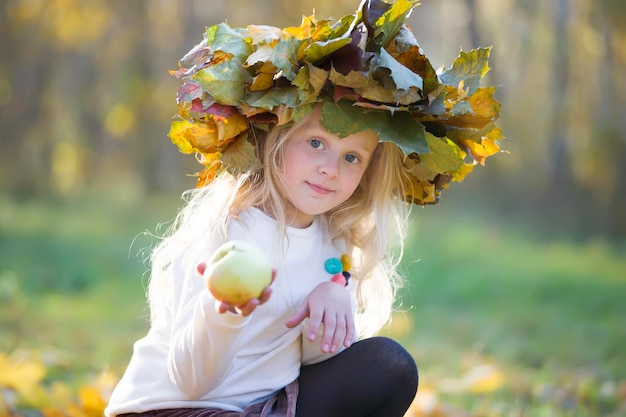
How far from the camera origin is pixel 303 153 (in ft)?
7.61

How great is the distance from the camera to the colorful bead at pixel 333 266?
8.02ft

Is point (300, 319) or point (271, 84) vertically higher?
point (271, 84)

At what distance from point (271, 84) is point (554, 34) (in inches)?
264

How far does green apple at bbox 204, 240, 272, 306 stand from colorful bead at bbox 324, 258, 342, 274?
0.64 m

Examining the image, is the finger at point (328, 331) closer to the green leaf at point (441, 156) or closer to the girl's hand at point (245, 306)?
the girl's hand at point (245, 306)

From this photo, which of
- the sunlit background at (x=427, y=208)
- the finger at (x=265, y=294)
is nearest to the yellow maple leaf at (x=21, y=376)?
the sunlit background at (x=427, y=208)

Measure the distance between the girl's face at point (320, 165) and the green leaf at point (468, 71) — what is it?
10.1 inches

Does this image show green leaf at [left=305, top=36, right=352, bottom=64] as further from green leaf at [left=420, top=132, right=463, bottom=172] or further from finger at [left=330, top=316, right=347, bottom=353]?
finger at [left=330, top=316, right=347, bottom=353]

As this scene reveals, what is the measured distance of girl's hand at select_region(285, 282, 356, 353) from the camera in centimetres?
217

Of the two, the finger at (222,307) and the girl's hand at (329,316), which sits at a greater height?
the girl's hand at (329,316)

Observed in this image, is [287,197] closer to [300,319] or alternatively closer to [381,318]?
[300,319]

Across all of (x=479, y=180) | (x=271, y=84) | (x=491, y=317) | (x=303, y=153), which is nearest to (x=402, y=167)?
(x=303, y=153)

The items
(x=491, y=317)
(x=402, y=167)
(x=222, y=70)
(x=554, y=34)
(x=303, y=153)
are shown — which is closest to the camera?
(x=222, y=70)

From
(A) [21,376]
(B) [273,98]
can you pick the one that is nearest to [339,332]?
(B) [273,98]
